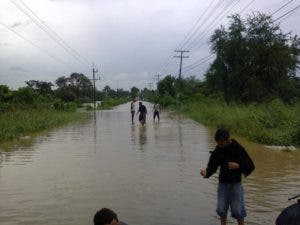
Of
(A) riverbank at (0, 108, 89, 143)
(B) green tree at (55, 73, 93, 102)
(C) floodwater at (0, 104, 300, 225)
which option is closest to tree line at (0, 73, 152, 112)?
(B) green tree at (55, 73, 93, 102)

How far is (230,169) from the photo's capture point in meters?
7.59

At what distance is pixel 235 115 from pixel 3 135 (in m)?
13.8

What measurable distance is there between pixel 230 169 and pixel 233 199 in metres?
0.48

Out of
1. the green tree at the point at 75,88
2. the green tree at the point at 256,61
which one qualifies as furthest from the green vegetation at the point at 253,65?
the green tree at the point at 75,88

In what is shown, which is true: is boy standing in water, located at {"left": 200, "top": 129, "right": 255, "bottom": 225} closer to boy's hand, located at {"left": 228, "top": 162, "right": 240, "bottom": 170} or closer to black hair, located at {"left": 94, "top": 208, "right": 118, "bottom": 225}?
boy's hand, located at {"left": 228, "top": 162, "right": 240, "bottom": 170}

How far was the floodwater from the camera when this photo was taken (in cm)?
962

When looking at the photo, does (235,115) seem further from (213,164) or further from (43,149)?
(213,164)

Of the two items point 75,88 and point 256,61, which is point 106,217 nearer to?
point 256,61

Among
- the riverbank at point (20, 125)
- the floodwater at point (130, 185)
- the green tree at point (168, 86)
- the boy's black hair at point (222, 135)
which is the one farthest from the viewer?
the green tree at point (168, 86)

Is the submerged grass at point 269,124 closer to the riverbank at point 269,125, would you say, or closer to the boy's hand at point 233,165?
the riverbank at point 269,125

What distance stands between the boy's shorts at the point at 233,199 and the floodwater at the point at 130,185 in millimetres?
1272

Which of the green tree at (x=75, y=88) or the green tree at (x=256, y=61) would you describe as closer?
the green tree at (x=256, y=61)

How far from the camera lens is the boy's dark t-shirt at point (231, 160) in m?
7.54

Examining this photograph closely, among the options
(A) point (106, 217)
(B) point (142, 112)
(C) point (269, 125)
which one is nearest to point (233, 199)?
(A) point (106, 217)
